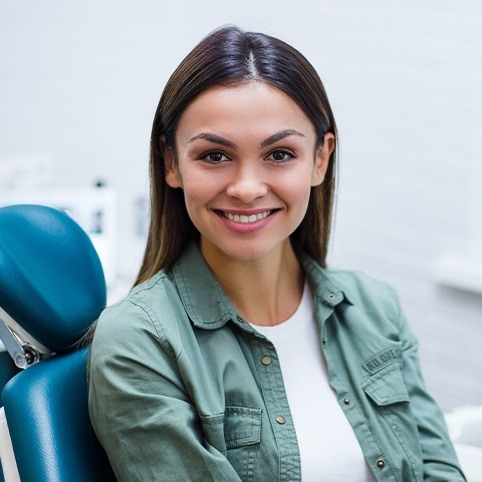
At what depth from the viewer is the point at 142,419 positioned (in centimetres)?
128

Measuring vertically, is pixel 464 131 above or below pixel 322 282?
above

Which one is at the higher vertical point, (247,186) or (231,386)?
(247,186)

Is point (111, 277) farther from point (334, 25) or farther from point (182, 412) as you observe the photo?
point (182, 412)

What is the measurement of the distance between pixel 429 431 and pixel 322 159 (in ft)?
1.56

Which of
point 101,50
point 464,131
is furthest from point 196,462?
point 101,50

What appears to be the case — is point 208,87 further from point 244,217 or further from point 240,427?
point 240,427

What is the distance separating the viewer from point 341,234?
304cm

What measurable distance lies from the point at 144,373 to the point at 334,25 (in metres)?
1.86

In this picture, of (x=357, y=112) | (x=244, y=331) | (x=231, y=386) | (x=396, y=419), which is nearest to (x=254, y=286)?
(x=244, y=331)

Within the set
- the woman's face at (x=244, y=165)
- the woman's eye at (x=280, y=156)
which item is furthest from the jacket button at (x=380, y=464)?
the woman's eye at (x=280, y=156)

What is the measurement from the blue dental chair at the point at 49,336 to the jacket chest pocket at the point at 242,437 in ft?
0.60

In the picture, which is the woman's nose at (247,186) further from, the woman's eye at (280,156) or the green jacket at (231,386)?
the green jacket at (231,386)

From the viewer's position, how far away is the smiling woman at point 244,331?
1296 mm

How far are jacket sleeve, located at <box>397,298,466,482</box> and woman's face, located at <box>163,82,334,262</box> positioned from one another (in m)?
0.35
